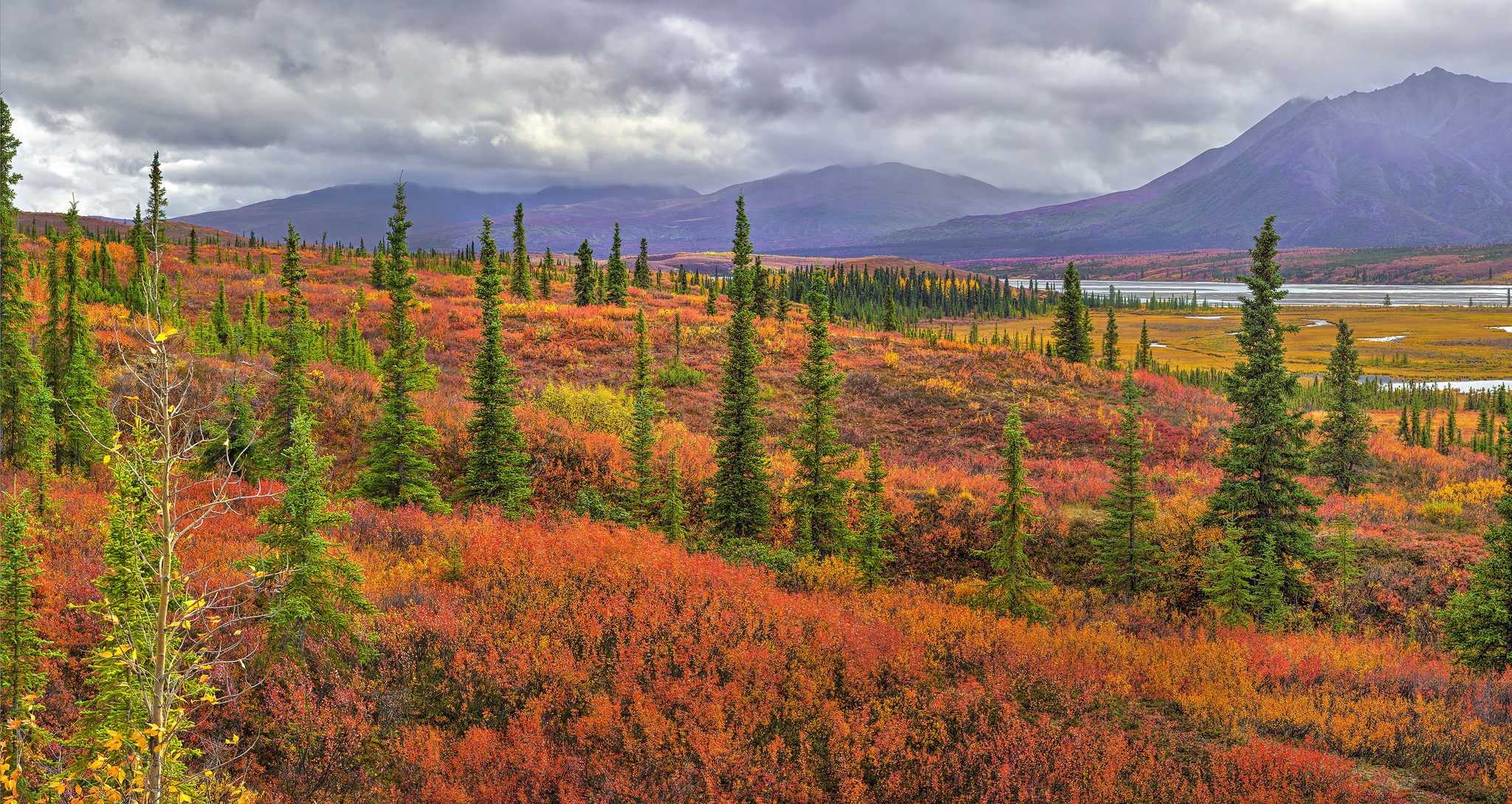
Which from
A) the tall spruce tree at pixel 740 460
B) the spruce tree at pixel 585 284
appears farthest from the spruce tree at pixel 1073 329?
the spruce tree at pixel 585 284

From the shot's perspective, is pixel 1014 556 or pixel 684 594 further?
pixel 1014 556

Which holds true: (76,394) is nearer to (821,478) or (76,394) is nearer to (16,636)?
(16,636)

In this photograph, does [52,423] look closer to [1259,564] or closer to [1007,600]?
[1007,600]

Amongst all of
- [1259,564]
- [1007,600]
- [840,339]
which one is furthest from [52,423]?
[840,339]

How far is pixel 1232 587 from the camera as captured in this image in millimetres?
15867

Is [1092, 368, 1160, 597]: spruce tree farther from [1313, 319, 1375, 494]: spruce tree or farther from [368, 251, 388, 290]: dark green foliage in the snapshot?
[368, 251, 388, 290]: dark green foliage

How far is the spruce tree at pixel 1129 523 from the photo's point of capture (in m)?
17.7

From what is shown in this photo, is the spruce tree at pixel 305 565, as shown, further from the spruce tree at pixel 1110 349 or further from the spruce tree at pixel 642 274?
the spruce tree at pixel 642 274

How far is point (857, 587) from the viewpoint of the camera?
50.2 ft

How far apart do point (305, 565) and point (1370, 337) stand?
608ft

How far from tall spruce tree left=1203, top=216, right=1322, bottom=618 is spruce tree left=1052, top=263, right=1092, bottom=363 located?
3379 centimetres

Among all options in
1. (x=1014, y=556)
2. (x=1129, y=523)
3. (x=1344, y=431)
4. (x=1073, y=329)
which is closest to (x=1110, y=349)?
(x=1073, y=329)

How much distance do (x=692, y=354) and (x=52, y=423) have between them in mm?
30441

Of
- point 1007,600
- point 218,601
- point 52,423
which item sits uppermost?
point 52,423
